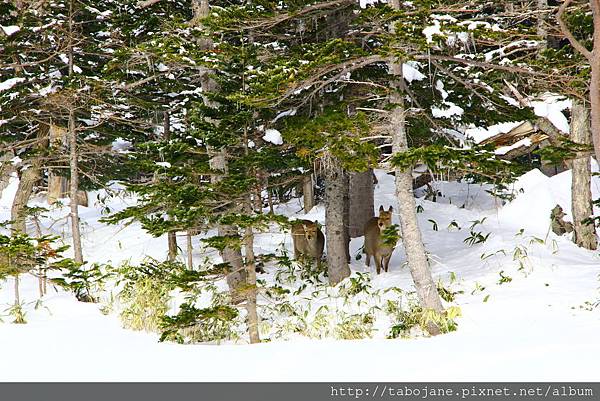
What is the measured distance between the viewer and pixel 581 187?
12.2 metres

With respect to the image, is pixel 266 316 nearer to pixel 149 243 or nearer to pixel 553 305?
pixel 553 305

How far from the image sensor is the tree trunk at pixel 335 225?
11.4 m

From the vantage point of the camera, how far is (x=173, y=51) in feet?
32.4

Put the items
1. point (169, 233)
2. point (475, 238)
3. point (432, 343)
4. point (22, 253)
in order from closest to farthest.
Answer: point (432, 343)
point (22, 253)
point (475, 238)
point (169, 233)

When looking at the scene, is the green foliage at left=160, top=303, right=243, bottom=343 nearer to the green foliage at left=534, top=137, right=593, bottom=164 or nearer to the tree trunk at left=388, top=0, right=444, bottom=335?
the tree trunk at left=388, top=0, right=444, bottom=335

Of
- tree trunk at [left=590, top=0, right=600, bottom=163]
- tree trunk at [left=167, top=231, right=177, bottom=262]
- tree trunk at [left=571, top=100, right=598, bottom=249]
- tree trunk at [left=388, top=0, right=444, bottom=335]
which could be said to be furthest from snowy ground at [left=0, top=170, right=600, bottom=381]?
tree trunk at [left=167, top=231, right=177, bottom=262]

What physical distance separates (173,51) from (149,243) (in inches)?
312

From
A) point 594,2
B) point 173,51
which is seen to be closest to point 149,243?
point 173,51

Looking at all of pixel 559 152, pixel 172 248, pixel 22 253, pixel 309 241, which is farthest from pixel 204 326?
pixel 559 152

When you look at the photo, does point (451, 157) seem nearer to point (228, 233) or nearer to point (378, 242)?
point (228, 233)

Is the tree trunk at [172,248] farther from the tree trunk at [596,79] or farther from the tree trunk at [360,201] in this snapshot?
the tree trunk at [596,79]

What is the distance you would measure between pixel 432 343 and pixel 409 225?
1.94 m

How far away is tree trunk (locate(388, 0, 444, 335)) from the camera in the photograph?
27.6ft

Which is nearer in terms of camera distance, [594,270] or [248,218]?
[248,218]
